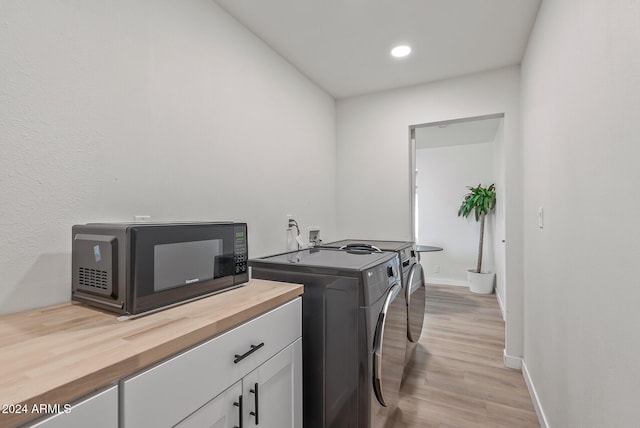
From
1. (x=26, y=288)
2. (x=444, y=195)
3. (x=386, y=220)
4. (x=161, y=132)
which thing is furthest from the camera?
(x=444, y=195)

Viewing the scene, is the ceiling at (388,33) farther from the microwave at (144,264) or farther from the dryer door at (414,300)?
the dryer door at (414,300)

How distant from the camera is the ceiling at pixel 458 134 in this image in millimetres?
3840

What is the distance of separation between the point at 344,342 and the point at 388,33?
1885 mm

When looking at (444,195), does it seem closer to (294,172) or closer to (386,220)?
(386,220)

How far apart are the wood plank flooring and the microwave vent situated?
1.70 m

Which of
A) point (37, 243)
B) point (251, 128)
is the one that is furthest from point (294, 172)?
point (37, 243)

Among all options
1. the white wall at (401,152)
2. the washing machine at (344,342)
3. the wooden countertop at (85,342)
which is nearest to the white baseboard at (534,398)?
the white wall at (401,152)

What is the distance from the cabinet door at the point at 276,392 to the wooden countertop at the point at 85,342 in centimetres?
22

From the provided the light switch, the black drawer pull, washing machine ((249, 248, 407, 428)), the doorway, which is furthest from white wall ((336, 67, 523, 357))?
the black drawer pull

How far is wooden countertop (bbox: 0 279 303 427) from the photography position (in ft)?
1.81

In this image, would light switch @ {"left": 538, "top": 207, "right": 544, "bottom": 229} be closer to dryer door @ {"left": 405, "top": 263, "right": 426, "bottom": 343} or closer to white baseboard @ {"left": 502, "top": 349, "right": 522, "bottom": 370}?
dryer door @ {"left": 405, "top": 263, "right": 426, "bottom": 343}

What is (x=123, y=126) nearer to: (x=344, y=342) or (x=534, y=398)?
(x=344, y=342)

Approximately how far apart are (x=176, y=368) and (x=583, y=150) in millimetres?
1503

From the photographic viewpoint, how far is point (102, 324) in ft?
2.80
